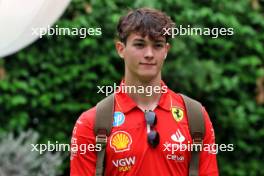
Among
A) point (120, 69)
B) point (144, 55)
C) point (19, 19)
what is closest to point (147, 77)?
point (144, 55)

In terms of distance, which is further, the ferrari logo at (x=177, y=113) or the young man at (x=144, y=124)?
the ferrari logo at (x=177, y=113)

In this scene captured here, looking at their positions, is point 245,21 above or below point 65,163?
above

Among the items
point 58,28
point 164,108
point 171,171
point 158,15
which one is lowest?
point 171,171

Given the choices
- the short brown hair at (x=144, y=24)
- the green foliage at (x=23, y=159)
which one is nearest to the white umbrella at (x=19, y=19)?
the short brown hair at (x=144, y=24)

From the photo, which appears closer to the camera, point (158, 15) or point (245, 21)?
point (158, 15)

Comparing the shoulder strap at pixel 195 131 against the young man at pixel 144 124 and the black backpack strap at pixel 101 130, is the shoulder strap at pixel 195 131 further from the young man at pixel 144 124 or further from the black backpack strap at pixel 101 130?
the black backpack strap at pixel 101 130

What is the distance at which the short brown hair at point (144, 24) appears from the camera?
3.55m

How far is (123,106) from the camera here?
355 cm

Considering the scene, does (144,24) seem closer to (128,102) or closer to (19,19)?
(128,102)

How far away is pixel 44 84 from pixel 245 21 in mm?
1710

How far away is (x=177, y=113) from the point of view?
3.58 meters

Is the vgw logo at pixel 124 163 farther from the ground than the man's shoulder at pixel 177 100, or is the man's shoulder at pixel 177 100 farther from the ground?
the man's shoulder at pixel 177 100

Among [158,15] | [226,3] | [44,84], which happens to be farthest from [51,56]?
[158,15]

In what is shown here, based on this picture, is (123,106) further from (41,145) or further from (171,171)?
(41,145)
